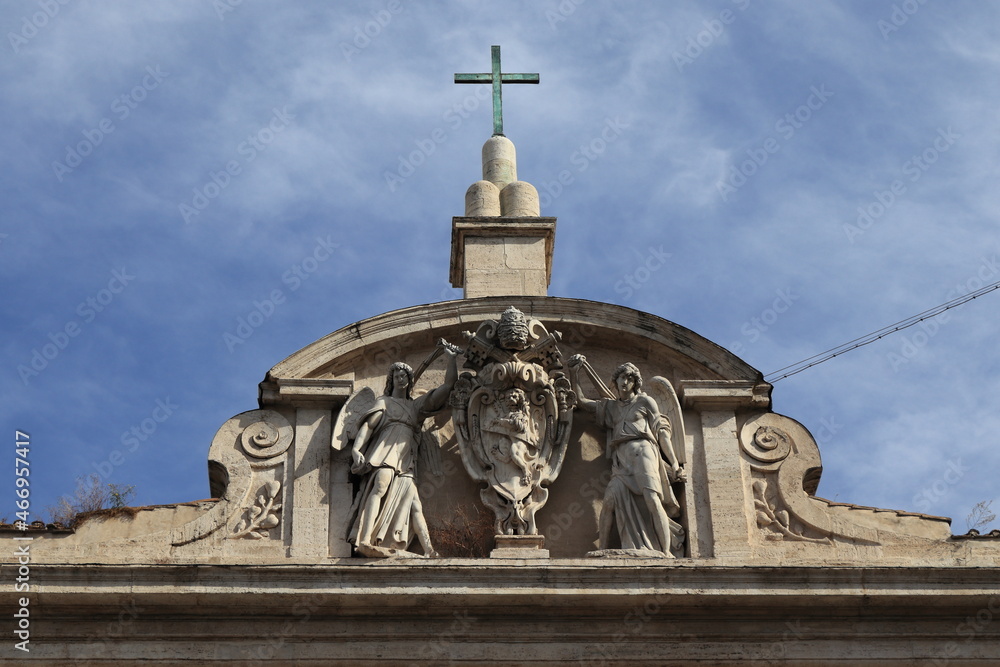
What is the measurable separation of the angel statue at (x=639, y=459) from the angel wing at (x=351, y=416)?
1582mm

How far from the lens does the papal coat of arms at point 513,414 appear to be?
1334 cm

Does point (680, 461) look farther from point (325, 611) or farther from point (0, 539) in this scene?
point (0, 539)

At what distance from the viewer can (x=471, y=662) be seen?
12.4m

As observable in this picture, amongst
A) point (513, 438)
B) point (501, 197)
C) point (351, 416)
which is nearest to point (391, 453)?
point (351, 416)

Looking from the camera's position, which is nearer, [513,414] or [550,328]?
[513,414]

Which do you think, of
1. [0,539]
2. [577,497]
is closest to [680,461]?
[577,497]

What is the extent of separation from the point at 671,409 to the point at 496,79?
447 cm

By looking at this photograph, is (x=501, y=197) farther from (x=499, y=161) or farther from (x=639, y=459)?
(x=639, y=459)

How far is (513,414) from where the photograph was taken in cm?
1352

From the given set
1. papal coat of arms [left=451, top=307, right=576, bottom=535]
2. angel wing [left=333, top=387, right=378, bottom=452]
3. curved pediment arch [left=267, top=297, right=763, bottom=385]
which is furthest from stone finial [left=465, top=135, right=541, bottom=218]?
angel wing [left=333, top=387, right=378, bottom=452]

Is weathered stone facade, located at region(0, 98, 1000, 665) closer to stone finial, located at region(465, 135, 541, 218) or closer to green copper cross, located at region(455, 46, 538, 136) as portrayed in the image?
stone finial, located at region(465, 135, 541, 218)

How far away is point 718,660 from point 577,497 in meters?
1.80

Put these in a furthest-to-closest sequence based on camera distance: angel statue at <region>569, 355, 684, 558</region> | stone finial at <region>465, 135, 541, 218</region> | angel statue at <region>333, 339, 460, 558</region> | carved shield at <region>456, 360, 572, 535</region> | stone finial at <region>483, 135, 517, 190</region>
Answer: stone finial at <region>483, 135, 517, 190</region>, stone finial at <region>465, 135, 541, 218</region>, carved shield at <region>456, 360, 572, 535</region>, angel statue at <region>569, 355, 684, 558</region>, angel statue at <region>333, 339, 460, 558</region>

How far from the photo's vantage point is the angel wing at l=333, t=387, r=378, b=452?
13516mm
